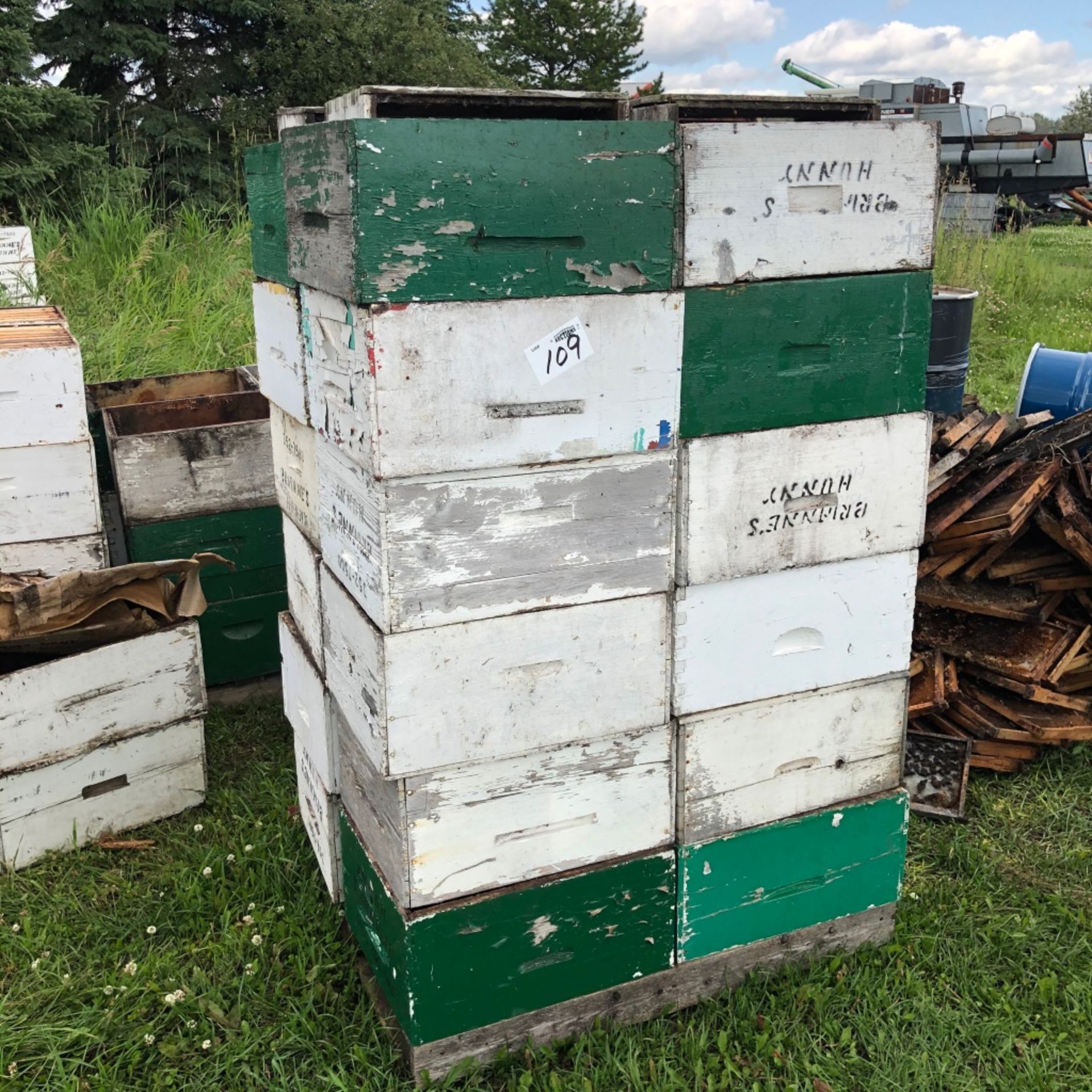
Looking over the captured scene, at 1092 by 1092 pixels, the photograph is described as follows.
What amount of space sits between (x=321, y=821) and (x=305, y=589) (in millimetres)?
657

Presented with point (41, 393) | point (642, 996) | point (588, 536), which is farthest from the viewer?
point (41, 393)

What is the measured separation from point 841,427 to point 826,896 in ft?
3.89

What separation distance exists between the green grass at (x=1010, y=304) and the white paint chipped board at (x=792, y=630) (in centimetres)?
536

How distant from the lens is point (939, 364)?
16.5 ft

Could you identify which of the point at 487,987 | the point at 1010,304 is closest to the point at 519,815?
the point at 487,987

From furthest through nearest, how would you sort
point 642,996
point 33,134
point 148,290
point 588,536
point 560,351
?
point 33,134, point 148,290, point 642,996, point 588,536, point 560,351

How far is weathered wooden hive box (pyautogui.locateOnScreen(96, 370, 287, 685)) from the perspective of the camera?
3.91 metres

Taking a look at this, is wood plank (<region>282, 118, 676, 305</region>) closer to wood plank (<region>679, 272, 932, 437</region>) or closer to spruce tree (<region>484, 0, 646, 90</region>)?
wood plank (<region>679, 272, 932, 437</region>)

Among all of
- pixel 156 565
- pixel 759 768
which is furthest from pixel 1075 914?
pixel 156 565

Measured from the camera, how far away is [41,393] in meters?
3.49

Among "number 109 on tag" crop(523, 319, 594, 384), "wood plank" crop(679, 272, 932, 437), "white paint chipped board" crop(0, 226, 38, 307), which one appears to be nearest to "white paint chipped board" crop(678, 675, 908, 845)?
"wood plank" crop(679, 272, 932, 437)

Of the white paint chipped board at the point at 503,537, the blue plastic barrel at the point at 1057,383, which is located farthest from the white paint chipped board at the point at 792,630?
the blue plastic barrel at the point at 1057,383

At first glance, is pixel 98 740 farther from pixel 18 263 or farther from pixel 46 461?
pixel 18 263

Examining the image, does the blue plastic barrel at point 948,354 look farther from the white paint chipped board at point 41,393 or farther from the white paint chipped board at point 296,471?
the white paint chipped board at point 41,393
